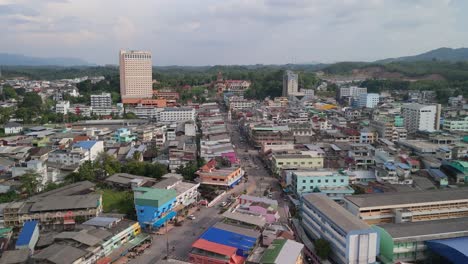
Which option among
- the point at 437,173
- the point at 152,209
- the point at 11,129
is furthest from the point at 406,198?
the point at 11,129

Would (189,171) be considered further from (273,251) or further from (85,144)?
(273,251)

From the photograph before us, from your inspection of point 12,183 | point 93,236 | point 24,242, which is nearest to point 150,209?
point 93,236

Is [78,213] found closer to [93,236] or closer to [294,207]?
[93,236]

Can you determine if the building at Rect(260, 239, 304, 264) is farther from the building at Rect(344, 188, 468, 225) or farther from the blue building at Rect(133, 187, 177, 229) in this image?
the blue building at Rect(133, 187, 177, 229)

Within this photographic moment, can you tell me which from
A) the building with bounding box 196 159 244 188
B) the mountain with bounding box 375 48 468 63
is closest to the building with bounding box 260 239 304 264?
the building with bounding box 196 159 244 188

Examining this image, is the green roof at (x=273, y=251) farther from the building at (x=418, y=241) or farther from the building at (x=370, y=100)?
the building at (x=370, y=100)

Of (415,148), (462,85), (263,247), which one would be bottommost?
(263,247)
